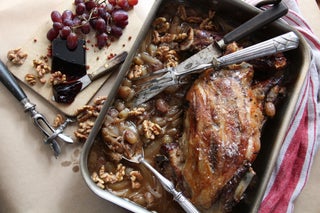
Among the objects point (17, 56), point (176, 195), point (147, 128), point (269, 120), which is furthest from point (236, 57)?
point (17, 56)

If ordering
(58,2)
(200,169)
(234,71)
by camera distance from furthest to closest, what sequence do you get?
1. (58,2)
2. (234,71)
3. (200,169)

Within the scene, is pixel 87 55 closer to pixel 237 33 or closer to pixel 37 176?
pixel 37 176

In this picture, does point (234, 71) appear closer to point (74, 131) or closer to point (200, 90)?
point (200, 90)

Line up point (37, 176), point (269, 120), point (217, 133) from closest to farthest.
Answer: point (217, 133) < point (269, 120) < point (37, 176)

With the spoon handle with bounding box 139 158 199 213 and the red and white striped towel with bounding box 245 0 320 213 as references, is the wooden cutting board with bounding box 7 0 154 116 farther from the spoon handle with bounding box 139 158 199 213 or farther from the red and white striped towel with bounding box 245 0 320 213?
the red and white striped towel with bounding box 245 0 320 213

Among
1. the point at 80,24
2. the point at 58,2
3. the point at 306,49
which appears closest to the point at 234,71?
the point at 306,49
